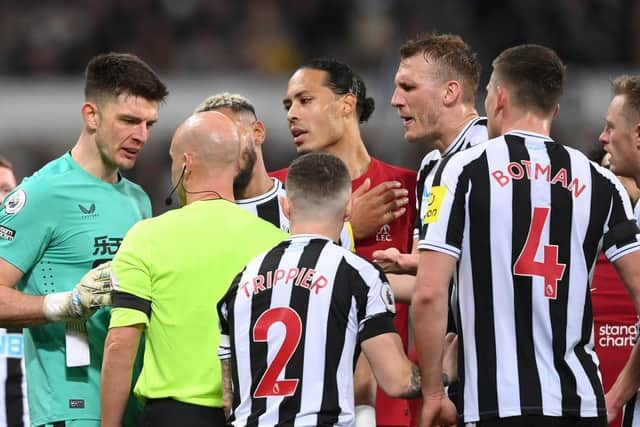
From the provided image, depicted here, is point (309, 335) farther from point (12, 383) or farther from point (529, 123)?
point (12, 383)

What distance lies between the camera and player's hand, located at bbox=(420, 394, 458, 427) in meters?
4.17

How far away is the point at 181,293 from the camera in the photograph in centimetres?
430

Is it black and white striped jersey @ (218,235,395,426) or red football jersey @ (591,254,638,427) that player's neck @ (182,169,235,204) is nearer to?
black and white striped jersey @ (218,235,395,426)

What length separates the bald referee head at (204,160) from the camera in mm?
4484

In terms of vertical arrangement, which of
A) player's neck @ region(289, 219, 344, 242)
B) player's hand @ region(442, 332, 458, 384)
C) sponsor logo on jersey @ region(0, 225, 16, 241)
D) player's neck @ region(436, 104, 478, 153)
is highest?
player's neck @ region(436, 104, 478, 153)

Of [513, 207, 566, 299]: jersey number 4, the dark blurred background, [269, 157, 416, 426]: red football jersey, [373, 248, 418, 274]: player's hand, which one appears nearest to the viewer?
[513, 207, 566, 299]: jersey number 4

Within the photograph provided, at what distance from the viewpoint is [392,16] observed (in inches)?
577

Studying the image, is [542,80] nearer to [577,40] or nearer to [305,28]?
[577,40]

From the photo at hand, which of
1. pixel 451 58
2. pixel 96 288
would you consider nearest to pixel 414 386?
pixel 96 288

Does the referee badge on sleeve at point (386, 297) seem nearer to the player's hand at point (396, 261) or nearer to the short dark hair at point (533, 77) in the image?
the player's hand at point (396, 261)

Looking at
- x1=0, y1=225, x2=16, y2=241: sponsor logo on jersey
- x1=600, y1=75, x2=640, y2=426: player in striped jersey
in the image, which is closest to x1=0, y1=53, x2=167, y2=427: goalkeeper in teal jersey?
x1=0, y1=225, x2=16, y2=241: sponsor logo on jersey

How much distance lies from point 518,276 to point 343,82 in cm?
229

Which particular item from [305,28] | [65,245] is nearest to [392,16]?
[305,28]

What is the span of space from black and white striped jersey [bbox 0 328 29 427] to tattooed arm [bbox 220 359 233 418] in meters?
2.39
